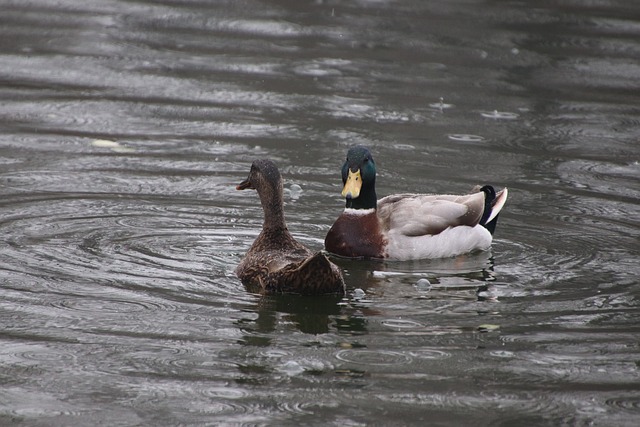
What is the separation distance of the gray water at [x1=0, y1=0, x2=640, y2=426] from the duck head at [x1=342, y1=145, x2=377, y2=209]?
1.58ft

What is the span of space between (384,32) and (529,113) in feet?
12.8

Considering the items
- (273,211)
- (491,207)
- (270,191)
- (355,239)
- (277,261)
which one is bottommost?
(355,239)

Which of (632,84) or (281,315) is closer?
(281,315)

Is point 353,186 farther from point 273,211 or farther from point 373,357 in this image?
point 373,357

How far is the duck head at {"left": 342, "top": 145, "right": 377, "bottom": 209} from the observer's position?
34.0 feet

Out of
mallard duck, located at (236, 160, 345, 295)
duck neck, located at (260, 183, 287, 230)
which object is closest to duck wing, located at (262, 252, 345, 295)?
mallard duck, located at (236, 160, 345, 295)

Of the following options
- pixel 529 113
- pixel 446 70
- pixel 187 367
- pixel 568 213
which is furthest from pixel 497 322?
pixel 446 70

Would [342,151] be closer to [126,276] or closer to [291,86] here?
[291,86]

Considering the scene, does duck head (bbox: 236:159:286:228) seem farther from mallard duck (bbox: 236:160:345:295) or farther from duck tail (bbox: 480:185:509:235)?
duck tail (bbox: 480:185:509:235)

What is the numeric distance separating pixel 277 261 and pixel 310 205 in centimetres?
242

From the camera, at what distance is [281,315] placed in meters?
8.36

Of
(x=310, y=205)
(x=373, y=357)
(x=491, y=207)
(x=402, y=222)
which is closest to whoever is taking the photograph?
(x=373, y=357)

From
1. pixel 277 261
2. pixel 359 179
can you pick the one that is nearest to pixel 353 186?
pixel 359 179

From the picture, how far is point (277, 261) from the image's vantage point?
900 cm
